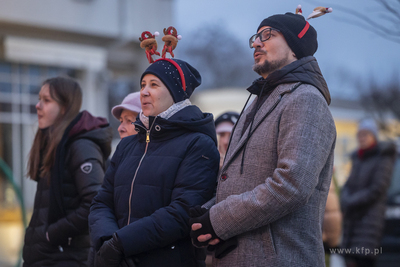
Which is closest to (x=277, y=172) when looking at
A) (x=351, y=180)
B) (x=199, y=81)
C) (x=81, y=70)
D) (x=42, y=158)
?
(x=199, y=81)

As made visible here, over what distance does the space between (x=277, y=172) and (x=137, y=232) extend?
2.58ft

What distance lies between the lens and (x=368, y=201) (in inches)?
212

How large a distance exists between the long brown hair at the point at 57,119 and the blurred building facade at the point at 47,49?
6683 millimetres

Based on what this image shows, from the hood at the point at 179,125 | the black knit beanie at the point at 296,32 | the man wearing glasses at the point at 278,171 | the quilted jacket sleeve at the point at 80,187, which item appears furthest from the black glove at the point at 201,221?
the quilted jacket sleeve at the point at 80,187

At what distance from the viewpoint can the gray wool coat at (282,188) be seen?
2088 mm

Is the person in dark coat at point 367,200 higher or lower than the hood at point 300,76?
lower

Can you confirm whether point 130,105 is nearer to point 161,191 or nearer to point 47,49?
point 161,191

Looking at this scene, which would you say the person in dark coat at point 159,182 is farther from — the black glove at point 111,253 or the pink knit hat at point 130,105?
the pink knit hat at point 130,105

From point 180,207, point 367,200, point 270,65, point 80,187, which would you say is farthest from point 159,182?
point 367,200

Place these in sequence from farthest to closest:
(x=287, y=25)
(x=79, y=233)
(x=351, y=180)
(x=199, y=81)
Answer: (x=351, y=180), (x=79, y=233), (x=199, y=81), (x=287, y=25)

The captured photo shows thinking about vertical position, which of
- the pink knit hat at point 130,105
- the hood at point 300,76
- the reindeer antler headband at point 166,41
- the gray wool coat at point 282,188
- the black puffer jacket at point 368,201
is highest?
the reindeer antler headband at point 166,41

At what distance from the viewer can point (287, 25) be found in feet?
8.09

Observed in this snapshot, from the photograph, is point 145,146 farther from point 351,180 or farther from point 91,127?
point 351,180

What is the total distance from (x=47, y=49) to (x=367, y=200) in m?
7.89
